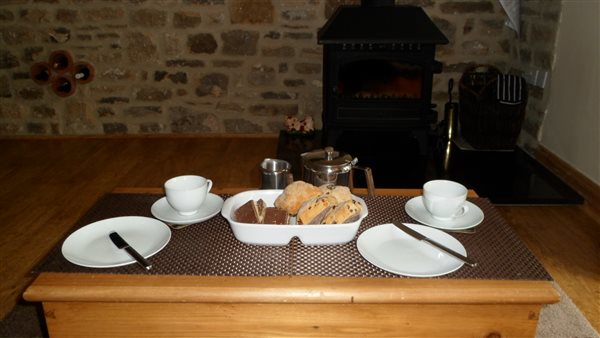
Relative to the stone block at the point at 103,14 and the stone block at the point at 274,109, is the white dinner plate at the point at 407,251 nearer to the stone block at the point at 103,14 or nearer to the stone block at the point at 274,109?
the stone block at the point at 274,109

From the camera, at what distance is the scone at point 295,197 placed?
1.11m

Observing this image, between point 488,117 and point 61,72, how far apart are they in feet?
9.15

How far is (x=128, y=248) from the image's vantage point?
1024 mm

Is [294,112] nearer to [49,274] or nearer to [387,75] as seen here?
[387,75]

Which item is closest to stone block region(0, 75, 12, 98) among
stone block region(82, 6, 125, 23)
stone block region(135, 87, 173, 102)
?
stone block region(82, 6, 125, 23)

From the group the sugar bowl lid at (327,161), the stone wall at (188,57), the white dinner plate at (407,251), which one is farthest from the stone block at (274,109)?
the white dinner plate at (407,251)

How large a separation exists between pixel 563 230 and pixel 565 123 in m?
0.80

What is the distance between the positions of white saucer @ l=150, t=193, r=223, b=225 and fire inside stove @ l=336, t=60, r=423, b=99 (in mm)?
1767

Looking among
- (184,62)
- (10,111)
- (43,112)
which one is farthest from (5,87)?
(184,62)

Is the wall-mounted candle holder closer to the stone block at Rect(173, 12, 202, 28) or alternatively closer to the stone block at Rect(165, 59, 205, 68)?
the stone block at Rect(165, 59, 205, 68)

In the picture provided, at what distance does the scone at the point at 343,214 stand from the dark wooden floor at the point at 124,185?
970 mm

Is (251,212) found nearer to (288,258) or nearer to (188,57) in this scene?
(288,258)

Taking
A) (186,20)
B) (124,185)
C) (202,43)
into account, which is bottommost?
(124,185)

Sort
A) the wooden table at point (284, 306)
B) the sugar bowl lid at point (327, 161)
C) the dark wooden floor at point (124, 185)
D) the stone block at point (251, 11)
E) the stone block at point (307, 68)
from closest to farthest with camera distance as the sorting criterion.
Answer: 1. the wooden table at point (284, 306)
2. the sugar bowl lid at point (327, 161)
3. the dark wooden floor at point (124, 185)
4. the stone block at point (251, 11)
5. the stone block at point (307, 68)
